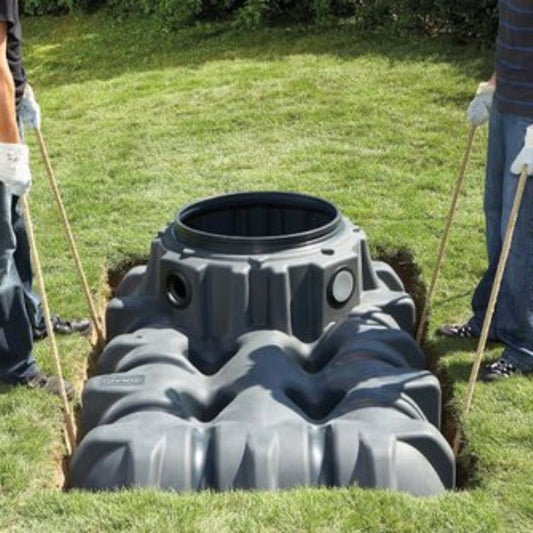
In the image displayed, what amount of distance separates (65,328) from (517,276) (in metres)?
2.28

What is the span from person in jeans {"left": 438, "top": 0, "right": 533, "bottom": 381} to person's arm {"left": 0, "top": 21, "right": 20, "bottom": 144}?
206cm

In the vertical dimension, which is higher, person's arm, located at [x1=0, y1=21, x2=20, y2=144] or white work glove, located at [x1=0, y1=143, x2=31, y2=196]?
person's arm, located at [x1=0, y1=21, x2=20, y2=144]

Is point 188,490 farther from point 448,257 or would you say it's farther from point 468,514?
point 448,257

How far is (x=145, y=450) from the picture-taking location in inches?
147

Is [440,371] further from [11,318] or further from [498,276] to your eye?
[11,318]

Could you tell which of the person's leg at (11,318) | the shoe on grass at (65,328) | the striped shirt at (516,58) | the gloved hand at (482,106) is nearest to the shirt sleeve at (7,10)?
the person's leg at (11,318)

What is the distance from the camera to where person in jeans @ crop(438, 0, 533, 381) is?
14.2 ft

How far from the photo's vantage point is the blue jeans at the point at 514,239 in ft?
14.6

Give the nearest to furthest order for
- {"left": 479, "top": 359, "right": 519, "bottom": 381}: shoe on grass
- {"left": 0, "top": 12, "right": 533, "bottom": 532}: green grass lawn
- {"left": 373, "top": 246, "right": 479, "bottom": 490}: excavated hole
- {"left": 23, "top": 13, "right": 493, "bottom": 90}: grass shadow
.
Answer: {"left": 0, "top": 12, "right": 533, "bottom": 532}: green grass lawn
{"left": 373, "top": 246, "right": 479, "bottom": 490}: excavated hole
{"left": 479, "top": 359, "right": 519, "bottom": 381}: shoe on grass
{"left": 23, "top": 13, "right": 493, "bottom": 90}: grass shadow

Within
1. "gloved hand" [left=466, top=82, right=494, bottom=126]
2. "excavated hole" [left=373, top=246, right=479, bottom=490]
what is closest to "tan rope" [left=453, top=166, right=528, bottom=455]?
"excavated hole" [left=373, top=246, right=479, bottom=490]

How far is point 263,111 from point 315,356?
4665mm

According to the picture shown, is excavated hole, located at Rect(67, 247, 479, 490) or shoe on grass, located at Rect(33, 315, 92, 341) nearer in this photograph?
excavated hole, located at Rect(67, 247, 479, 490)

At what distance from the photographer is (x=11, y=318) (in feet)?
14.7

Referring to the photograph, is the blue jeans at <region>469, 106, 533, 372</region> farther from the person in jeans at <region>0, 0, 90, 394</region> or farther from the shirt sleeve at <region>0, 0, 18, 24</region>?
the shirt sleeve at <region>0, 0, 18, 24</region>
